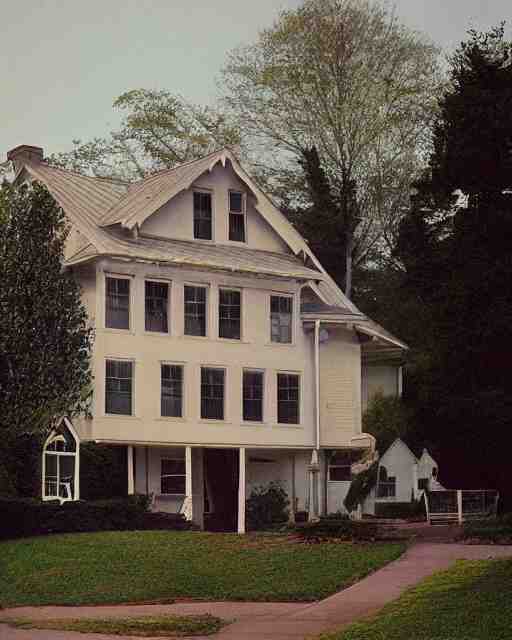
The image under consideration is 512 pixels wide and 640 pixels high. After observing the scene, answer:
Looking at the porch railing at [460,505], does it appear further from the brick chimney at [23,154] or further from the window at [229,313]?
the brick chimney at [23,154]

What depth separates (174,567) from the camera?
26453 mm

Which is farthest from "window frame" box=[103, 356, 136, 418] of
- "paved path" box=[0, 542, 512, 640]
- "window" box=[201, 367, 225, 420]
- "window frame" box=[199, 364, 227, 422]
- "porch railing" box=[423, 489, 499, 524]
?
"paved path" box=[0, 542, 512, 640]

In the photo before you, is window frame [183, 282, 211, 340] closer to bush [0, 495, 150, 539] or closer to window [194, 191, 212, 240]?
window [194, 191, 212, 240]

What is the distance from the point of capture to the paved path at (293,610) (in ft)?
65.8

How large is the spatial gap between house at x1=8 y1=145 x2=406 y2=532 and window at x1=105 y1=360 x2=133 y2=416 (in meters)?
0.04

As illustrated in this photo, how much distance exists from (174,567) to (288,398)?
14986mm

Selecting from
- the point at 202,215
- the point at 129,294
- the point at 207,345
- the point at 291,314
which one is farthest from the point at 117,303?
the point at 291,314

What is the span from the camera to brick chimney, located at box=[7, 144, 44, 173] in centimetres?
4184

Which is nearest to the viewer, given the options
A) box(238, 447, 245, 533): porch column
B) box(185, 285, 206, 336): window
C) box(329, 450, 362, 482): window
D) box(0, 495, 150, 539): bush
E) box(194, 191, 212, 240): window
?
box(0, 495, 150, 539): bush

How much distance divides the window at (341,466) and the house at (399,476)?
0.91 metres

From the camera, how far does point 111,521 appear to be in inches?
1331

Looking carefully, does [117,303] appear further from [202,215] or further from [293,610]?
[293,610]

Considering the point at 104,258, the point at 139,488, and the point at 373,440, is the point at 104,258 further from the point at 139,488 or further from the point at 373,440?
the point at 373,440

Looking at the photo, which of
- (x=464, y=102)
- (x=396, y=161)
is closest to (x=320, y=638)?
(x=464, y=102)
